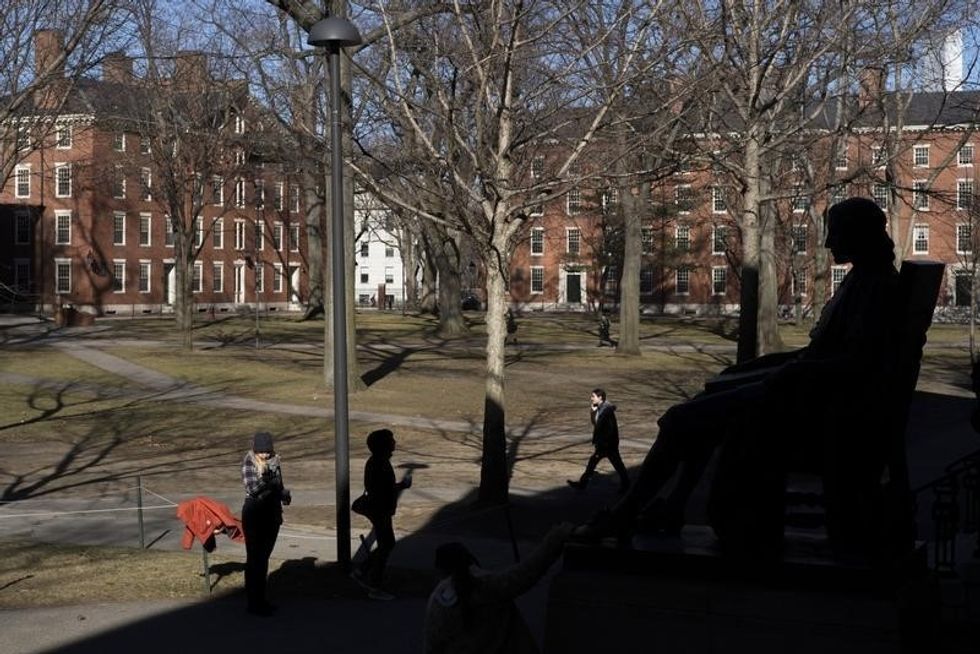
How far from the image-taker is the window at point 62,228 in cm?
7506

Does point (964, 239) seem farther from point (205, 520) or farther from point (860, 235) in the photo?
point (860, 235)

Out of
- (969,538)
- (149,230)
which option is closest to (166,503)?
(969,538)

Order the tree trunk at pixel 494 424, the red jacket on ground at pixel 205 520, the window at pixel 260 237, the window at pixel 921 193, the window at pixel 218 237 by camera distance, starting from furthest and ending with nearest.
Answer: the window at pixel 260 237
the window at pixel 218 237
the window at pixel 921 193
the tree trunk at pixel 494 424
the red jacket on ground at pixel 205 520

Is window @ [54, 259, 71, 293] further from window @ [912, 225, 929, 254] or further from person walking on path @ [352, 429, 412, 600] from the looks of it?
person walking on path @ [352, 429, 412, 600]

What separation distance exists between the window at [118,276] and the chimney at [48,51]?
58.9 metres

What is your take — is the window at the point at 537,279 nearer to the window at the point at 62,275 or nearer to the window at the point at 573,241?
the window at the point at 573,241

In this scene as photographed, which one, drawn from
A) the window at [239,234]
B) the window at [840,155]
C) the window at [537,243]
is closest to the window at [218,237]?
the window at [239,234]

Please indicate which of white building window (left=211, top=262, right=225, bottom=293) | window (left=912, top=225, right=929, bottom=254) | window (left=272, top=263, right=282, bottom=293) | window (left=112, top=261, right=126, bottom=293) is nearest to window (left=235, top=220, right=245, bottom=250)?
white building window (left=211, top=262, right=225, bottom=293)

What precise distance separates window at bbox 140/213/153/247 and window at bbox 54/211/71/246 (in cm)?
499

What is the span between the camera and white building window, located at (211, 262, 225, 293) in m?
86.1

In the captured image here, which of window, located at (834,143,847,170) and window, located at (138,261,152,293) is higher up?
window, located at (834,143,847,170)

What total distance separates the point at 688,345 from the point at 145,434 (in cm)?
3129

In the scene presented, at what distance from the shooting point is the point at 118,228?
256 ft

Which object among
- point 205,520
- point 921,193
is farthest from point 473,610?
point 921,193
